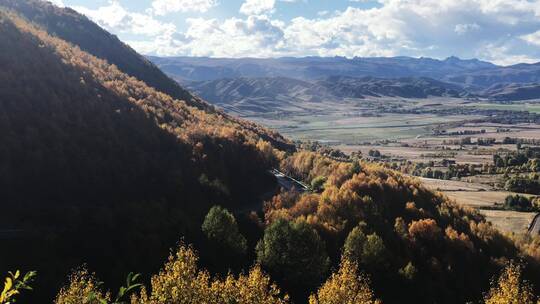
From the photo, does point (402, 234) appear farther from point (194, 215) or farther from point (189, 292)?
point (189, 292)

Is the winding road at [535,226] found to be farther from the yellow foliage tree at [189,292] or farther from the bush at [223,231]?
the yellow foliage tree at [189,292]

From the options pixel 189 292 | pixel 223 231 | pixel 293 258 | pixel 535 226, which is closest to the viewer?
pixel 189 292

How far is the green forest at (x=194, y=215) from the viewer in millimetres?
73812

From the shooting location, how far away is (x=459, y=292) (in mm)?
88562

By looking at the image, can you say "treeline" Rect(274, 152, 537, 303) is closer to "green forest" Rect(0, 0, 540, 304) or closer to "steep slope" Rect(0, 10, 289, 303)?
"green forest" Rect(0, 0, 540, 304)

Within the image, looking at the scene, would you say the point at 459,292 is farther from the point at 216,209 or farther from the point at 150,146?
the point at 150,146

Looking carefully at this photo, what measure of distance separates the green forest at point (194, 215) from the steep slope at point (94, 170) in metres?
0.29

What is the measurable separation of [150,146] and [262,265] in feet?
144

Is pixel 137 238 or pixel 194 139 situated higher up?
pixel 194 139

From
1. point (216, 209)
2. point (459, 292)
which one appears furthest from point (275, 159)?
point (459, 292)

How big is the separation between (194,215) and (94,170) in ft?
69.5

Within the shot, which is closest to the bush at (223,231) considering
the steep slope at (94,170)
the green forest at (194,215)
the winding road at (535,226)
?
the green forest at (194,215)

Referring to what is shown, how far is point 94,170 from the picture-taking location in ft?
306

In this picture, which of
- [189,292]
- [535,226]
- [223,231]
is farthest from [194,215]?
[535,226]
